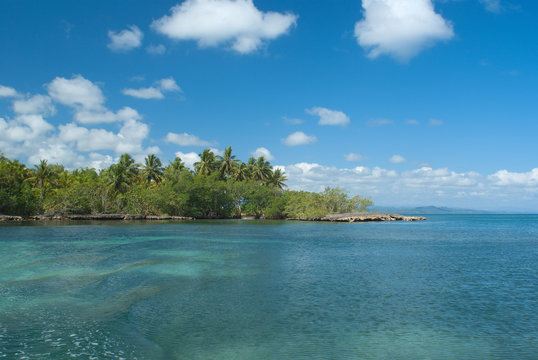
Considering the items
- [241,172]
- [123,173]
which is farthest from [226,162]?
[123,173]

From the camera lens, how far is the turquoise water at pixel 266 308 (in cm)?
980

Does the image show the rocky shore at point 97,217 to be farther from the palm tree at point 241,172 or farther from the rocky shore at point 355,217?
the rocky shore at point 355,217

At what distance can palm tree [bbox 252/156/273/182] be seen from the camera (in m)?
103

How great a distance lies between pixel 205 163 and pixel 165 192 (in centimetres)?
1610

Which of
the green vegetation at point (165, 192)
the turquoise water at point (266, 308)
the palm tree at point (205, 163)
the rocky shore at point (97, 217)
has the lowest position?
the turquoise water at point (266, 308)

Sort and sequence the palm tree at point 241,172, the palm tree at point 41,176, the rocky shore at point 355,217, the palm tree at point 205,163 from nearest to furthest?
1. the palm tree at point 41,176
2. the rocky shore at point 355,217
3. the palm tree at point 205,163
4. the palm tree at point 241,172

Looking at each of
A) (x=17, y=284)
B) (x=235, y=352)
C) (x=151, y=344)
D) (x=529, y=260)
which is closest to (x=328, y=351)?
(x=235, y=352)

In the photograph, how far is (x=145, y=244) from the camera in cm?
3491

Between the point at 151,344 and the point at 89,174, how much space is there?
10025cm

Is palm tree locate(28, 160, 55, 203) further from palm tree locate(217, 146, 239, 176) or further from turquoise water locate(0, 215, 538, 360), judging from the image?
turquoise water locate(0, 215, 538, 360)

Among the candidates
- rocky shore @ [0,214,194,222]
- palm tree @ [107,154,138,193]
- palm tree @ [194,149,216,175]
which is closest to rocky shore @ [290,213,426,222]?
palm tree @ [194,149,216,175]

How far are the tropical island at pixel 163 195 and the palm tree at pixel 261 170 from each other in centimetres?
28

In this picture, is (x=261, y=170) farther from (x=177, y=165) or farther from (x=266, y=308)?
(x=266, y=308)

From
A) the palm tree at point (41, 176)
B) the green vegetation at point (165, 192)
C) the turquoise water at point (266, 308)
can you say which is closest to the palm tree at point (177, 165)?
the green vegetation at point (165, 192)
